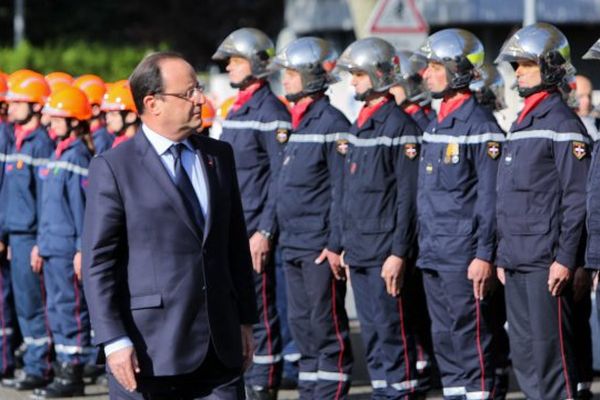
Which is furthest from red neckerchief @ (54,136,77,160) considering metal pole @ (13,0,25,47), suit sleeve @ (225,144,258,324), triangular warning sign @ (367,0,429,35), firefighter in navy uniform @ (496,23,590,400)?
metal pole @ (13,0,25,47)

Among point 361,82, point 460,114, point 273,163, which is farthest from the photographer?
point 273,163

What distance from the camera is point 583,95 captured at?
14.0 meters

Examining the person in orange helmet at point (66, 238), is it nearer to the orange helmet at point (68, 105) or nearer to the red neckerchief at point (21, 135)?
the orange helmet at point (68, 105)

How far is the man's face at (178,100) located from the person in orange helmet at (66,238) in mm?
5483

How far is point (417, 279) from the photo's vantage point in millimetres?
11141

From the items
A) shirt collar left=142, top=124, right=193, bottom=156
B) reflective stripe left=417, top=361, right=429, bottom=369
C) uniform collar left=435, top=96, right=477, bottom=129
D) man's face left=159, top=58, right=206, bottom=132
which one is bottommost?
reflective stripe left=417, top=361, right=429, bottom=369

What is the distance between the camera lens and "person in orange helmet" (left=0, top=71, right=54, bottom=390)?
12906mm

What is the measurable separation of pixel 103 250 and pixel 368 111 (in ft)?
14.1

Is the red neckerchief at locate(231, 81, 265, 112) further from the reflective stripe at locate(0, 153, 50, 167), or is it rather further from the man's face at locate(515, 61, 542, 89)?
the man's face at locate(515, 61, 542, 89)

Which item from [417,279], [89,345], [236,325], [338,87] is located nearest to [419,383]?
[417,279]

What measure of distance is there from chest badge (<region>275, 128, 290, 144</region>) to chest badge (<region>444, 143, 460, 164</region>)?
2046mm

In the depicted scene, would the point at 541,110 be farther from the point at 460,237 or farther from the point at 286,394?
the point at 286,394

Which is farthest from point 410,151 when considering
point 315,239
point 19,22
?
point 19,22

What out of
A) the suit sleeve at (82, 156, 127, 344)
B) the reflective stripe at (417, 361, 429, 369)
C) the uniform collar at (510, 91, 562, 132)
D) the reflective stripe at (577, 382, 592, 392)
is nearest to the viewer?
the suit sleeve at (82, 156, 127, 344)
